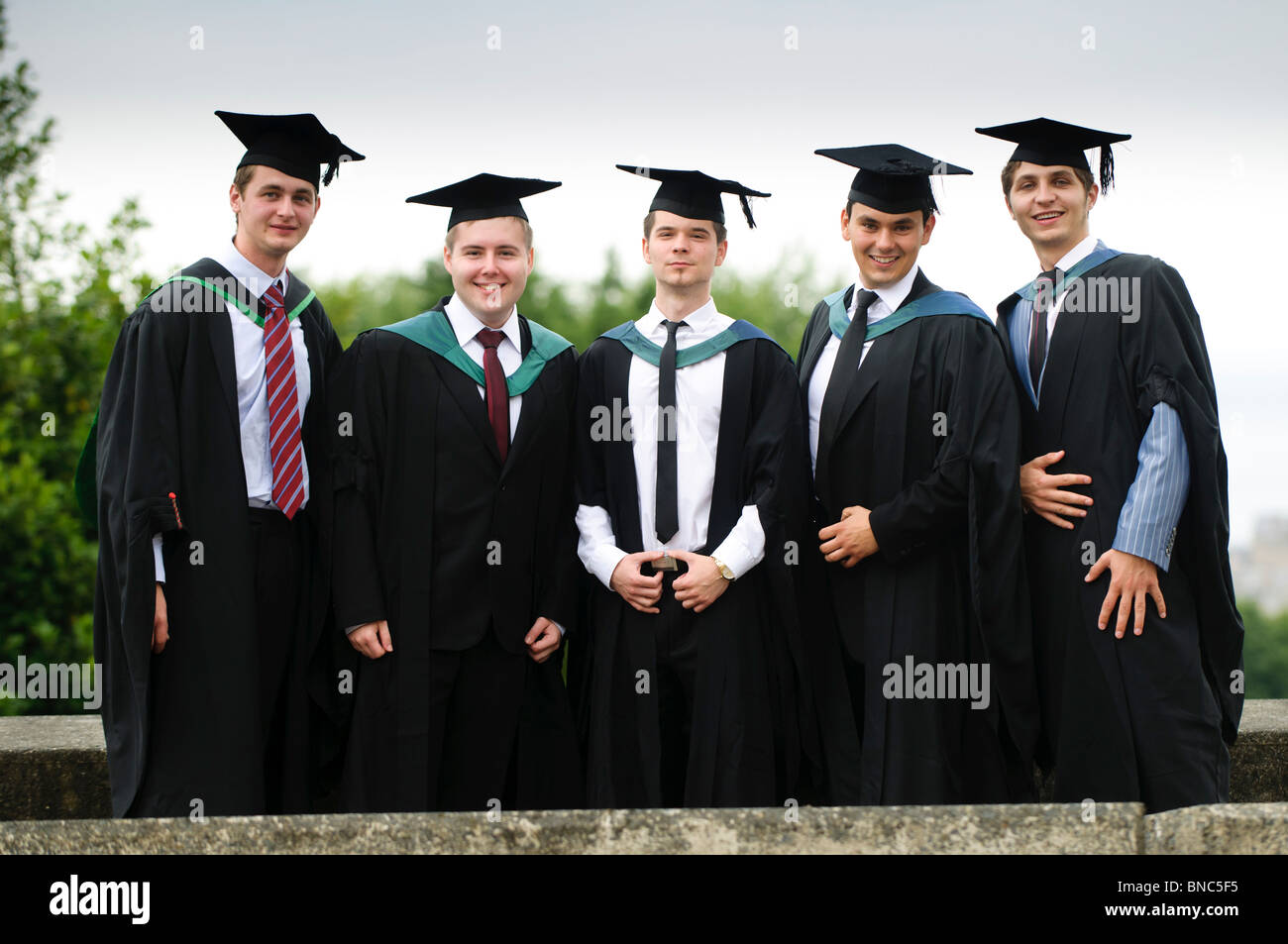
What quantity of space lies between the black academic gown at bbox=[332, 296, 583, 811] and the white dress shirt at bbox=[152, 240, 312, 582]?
218 mm

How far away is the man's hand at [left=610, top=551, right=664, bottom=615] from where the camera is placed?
3873 millimetres

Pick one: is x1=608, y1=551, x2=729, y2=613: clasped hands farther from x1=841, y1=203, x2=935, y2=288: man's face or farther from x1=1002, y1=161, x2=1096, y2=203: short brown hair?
x1=1002, y1=161, x2=1096, y2=203: short brown hair

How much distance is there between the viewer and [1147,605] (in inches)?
151

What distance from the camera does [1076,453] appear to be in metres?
3.93

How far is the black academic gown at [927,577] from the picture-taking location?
3.86m

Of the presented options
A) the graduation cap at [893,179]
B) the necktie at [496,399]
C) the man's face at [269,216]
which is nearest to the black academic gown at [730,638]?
the necktie at [496,399]

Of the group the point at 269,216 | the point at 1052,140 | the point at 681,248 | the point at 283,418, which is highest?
the point at 1052,140

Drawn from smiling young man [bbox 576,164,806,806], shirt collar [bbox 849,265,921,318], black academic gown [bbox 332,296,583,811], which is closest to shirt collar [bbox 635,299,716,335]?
smiling young man [bbox 576,164,806,806]

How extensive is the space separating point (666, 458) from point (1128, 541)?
1.42 metres

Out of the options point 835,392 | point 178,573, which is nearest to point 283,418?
point 178,573

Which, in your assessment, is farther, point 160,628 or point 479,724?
point 479,724

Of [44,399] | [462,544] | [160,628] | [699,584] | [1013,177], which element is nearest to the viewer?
[160,628]

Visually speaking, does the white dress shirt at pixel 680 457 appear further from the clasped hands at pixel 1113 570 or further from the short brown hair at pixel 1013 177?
the short brown hair at pixel 1013 177

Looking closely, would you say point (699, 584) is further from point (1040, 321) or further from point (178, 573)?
point (178, 573)
